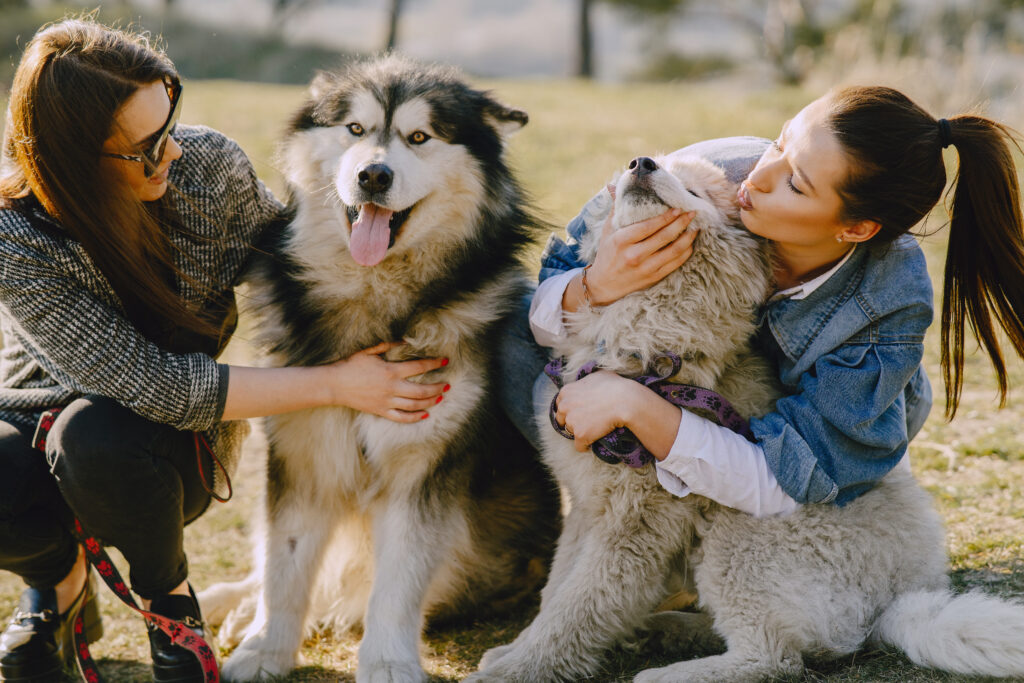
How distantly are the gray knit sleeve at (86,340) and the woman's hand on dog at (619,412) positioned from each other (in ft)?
3.14

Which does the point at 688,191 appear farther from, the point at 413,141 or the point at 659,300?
the point at 413,141

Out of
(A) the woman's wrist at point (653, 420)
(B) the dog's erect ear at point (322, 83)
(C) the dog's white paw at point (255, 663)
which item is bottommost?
(C) the dog's white paw at point (255, 663)

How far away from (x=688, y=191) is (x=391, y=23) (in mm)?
18040

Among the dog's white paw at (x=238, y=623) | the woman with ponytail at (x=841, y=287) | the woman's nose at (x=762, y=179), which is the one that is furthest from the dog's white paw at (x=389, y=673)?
the woman's nose at (x=762, y=179)

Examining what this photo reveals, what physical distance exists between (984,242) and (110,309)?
2.18 m

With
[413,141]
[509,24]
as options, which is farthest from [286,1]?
[413,141]

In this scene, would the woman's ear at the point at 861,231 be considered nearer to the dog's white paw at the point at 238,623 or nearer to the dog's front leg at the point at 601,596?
the dog's front leg at the point at 601,596

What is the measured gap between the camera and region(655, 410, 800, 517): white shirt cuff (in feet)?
6.58

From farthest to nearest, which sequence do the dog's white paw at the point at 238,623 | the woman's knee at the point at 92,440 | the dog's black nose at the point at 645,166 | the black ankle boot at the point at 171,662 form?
1. the dog's white paw at the point at 238,623
2. the black ankle boot at the point at 171,662
3. the woman's knee at the point at 92,440
4. the dog's black nose at the point at 645,166

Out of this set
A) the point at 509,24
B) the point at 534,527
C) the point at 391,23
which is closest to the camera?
the point at 534,527

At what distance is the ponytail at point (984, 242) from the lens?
1.95 meters

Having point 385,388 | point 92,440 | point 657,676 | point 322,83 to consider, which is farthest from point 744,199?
point 92,440

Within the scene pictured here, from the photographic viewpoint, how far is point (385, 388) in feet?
7.68

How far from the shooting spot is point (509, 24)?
25031 millimetres
